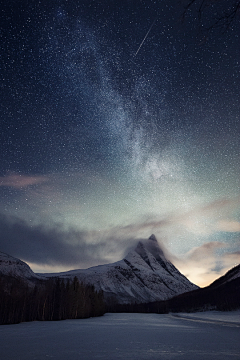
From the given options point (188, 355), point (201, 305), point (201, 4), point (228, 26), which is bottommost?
point (201, 305)

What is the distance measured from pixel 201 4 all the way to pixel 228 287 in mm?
236924

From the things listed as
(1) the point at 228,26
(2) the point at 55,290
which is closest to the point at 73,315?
(2) the point at 55,290

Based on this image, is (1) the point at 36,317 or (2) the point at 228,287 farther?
(2) the point at 228,287

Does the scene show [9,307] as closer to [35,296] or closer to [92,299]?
[35,296]

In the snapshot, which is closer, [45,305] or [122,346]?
[122,346]

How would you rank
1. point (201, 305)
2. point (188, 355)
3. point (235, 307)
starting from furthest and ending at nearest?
point (201, 305) < point (235, 307) < point (188, 355)

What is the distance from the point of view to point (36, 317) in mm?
83875

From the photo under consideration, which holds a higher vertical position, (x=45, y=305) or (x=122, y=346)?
(x=122, y=346)

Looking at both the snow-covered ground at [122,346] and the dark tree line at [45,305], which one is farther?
the dark tree line at [45,305]

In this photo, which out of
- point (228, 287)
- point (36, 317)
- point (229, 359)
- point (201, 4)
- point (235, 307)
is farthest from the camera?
point (228, 287)

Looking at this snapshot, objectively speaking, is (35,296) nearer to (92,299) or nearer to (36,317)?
(36,317)

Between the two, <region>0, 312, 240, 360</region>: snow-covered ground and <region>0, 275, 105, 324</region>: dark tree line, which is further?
<region>0, 275, 105, 324</region>: dark tree line

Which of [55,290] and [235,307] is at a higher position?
[55,290]

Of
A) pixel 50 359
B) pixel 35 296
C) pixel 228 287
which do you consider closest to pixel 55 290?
pixel 35 296
